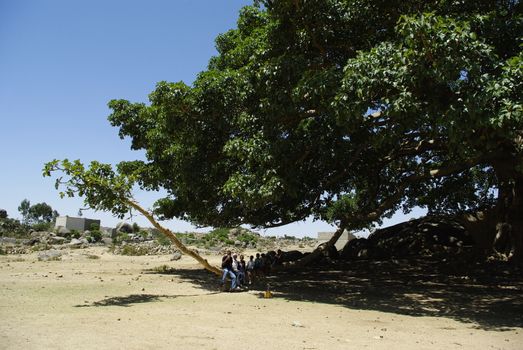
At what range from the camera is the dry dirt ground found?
305 inches

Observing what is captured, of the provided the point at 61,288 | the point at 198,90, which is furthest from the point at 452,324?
the point at 61,288

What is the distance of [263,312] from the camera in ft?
36.4

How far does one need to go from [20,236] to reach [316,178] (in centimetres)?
4048

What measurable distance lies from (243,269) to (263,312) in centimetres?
532

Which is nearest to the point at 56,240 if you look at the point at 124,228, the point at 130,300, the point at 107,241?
the point at 107,241

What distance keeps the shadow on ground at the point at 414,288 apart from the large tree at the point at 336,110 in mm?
2379

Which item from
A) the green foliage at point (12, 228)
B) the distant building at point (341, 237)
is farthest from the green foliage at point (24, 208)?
the distant building at point (341, 237)

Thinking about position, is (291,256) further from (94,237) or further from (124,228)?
(124,228)

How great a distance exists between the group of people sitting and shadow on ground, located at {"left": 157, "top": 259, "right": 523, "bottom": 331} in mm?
489

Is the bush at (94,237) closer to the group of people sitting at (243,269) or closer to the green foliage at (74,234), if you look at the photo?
the green foliage at (74,234)

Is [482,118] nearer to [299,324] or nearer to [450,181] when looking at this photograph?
[299,324]

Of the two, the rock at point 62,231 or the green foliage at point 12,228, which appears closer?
the rock at point 62,231

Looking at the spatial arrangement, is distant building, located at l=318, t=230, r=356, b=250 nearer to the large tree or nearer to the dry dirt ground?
the large tree

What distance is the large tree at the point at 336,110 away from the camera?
379 inches
